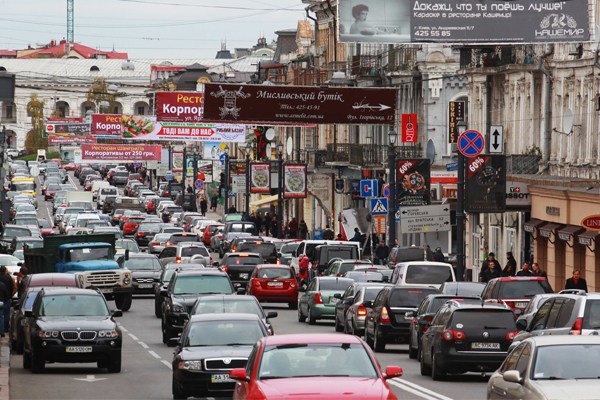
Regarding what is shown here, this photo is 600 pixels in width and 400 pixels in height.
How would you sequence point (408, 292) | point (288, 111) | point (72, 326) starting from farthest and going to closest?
point (288, 111)
point (408, 292)
point (72, 326)

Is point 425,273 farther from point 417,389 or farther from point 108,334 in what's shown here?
point 417,389

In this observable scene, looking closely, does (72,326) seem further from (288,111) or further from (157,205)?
(157,205)

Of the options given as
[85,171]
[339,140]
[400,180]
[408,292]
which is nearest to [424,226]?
[400,180]

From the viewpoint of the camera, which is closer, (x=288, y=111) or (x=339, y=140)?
(x=288, y=111)

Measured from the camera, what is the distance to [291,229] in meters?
82.5

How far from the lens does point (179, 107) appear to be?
74.4 m

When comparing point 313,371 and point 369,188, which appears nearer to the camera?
point 313,371

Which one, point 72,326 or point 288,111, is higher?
point 288,111

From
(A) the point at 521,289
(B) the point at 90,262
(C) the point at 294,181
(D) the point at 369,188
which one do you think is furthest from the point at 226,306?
(C) the point at 294,181

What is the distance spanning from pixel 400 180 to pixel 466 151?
9.60 m

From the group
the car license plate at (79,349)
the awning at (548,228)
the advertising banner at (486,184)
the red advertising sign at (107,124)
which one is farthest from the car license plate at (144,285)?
the red advertising sign at (107,124)

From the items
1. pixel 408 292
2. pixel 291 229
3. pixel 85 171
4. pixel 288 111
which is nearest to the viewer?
pixel 408 292

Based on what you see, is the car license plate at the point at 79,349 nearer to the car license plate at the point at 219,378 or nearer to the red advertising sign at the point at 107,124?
the car license plate at the point at 219,378

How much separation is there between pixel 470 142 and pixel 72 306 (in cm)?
1899
